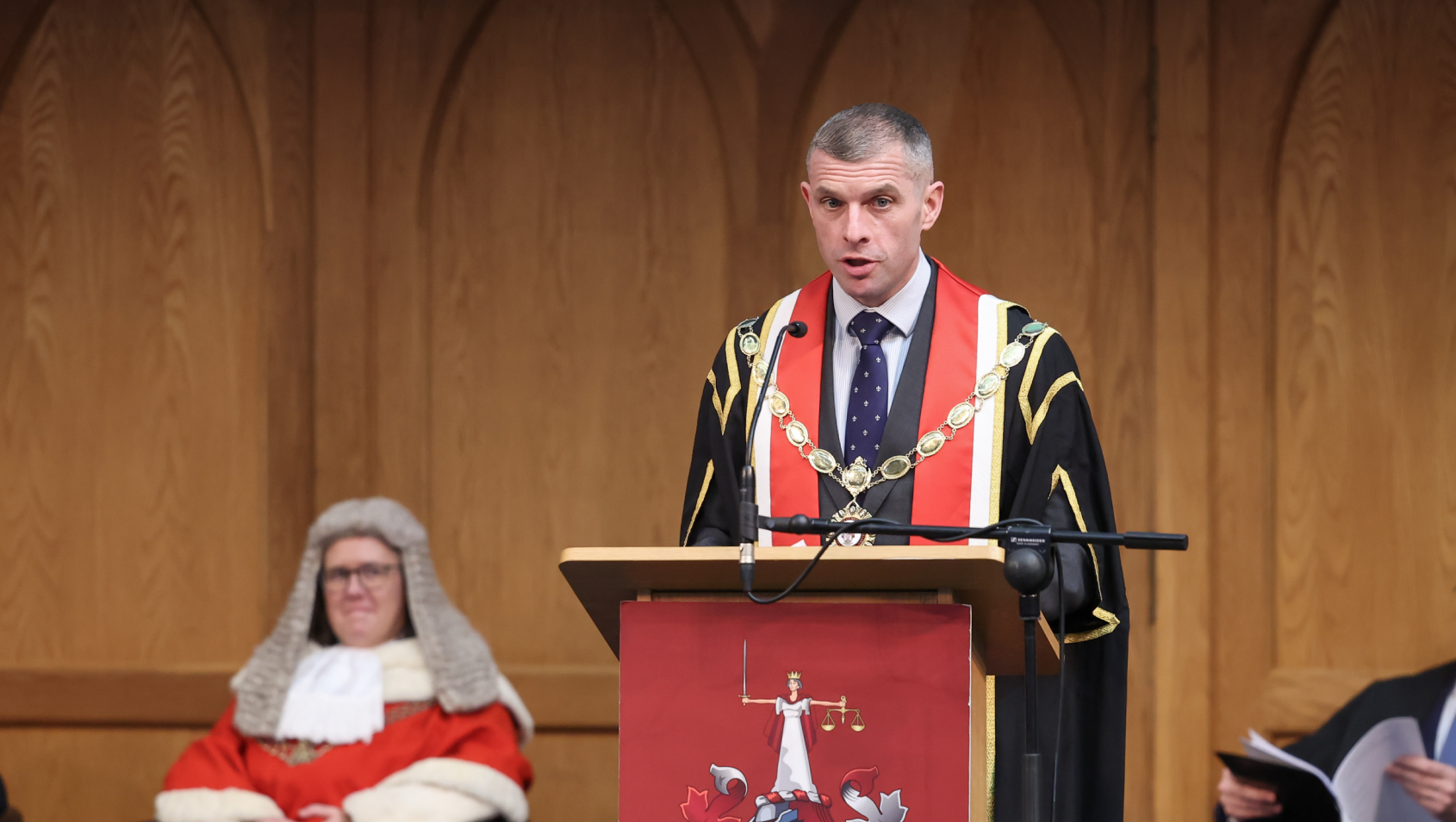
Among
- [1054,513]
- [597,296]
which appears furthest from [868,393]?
[597,296]

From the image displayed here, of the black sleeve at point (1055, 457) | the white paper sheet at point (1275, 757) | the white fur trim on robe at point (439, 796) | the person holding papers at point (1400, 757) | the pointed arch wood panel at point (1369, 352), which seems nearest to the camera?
the black sleeve at point (1055, 457)

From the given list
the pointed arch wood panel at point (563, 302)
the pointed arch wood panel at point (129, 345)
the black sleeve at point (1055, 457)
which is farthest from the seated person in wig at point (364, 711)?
the black sleeve at point (1055, 457)

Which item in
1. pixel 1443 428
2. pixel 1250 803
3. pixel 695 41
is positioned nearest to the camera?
pixel 1250 803

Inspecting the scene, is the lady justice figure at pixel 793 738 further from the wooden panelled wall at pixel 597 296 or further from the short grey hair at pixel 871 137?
the wooden panelled wall at pixel 597 296

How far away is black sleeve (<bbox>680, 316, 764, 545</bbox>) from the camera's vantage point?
287 cm

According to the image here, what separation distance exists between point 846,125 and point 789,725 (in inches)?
45.3

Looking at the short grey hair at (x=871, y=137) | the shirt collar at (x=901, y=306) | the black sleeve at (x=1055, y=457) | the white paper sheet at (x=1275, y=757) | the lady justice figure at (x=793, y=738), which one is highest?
the short grey hair at (x=871, y=137)

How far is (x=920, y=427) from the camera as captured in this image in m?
2.79

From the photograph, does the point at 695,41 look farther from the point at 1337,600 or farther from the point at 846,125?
the point at 1337,600

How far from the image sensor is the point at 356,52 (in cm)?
470

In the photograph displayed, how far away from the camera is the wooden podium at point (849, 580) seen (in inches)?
78.6

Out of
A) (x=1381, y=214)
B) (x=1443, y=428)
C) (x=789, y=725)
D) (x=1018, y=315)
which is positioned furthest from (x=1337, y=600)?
(x=789, y=725)

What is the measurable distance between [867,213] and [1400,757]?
1.97 metres

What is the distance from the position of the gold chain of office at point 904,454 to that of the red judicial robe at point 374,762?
1.46 metres
